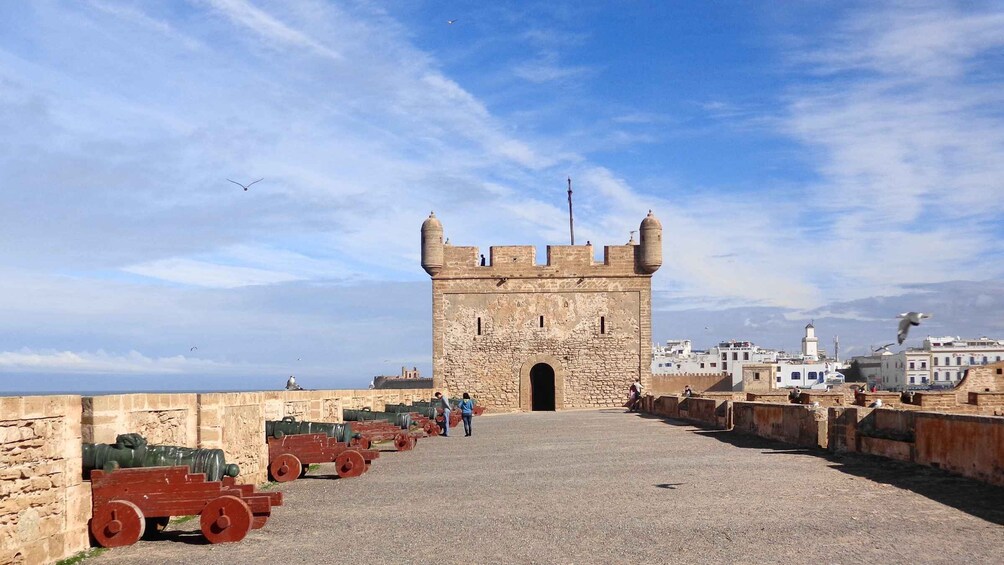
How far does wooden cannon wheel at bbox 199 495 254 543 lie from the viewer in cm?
693

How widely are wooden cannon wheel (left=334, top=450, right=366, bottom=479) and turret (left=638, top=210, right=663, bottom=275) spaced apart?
68.7 ft

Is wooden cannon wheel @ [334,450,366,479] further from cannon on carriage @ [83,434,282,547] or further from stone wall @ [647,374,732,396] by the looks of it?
stone wall @ [647,374,732,396]

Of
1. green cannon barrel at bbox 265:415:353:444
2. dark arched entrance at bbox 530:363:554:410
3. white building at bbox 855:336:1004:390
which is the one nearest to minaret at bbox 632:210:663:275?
dark arched entrance at bbox 530:363:554:410

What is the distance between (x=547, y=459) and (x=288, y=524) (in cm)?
563

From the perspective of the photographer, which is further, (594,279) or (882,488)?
(594,279)

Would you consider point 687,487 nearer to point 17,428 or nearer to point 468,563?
point 468,563

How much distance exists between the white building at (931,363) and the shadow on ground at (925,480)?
88.7 metres

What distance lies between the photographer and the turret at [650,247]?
31203 mm

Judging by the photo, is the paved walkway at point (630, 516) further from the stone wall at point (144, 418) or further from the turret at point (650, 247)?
the turret at point (650, 247)

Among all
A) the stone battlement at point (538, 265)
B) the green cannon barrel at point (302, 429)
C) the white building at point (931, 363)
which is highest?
the stone battlement at point (538, 265)

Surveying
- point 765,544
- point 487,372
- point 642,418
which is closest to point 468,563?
point 765,544

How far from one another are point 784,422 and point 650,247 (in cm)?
1706

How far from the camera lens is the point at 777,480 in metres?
9.70

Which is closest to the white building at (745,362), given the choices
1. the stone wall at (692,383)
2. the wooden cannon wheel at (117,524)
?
the stone wall at (692,383)
